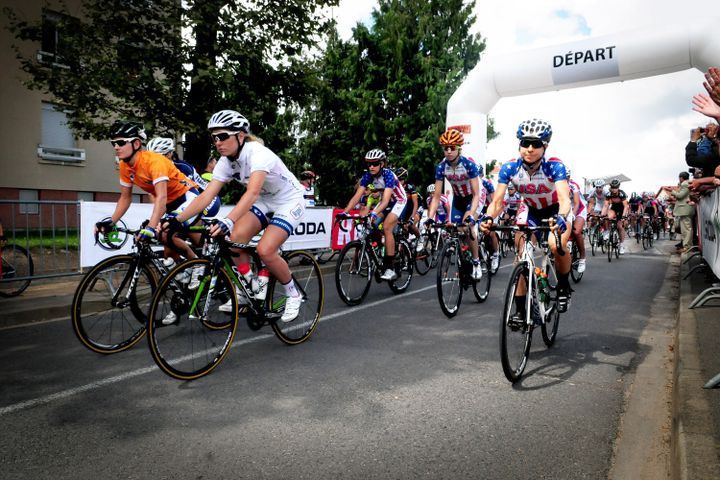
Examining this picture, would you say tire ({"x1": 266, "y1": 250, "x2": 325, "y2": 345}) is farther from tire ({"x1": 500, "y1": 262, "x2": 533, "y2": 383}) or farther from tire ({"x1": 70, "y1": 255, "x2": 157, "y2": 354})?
tire ({"x1": 500, "y1": 262, "x2": 533, "y2": 383})

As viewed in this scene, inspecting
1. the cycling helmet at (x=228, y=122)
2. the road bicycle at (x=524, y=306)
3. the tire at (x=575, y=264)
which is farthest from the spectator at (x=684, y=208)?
the cycling helmet at (x=228, y=122)

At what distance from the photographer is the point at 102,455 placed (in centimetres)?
291

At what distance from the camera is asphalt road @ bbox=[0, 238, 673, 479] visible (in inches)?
111

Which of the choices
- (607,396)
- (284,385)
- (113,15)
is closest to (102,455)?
(284,385)

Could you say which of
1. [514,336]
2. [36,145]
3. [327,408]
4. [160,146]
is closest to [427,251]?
[160,146]

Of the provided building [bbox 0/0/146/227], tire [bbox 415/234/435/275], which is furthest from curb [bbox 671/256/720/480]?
building [bbox 0/0/146/227]

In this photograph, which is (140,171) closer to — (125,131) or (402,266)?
(125,131)

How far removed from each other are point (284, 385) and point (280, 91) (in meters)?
11.5

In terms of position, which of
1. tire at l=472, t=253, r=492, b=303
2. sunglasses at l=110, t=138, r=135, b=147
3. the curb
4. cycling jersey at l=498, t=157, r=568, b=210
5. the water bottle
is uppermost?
sunglasses at l=110, t=138, r=135, b=147

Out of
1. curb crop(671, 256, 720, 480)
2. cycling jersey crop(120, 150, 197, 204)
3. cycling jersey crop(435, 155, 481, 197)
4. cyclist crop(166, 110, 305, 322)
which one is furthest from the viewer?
cycling jersey crop(435, 155, 481, 197)

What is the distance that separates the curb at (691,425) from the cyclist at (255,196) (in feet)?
10.4

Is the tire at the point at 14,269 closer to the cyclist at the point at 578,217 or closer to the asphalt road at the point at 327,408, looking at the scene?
the asphalt road at the point at 327,408

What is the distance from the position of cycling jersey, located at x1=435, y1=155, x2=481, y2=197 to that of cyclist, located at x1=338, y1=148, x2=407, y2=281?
76cm

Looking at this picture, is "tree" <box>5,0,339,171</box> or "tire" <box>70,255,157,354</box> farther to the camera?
"tree" <box>5,0,339,171</box>
